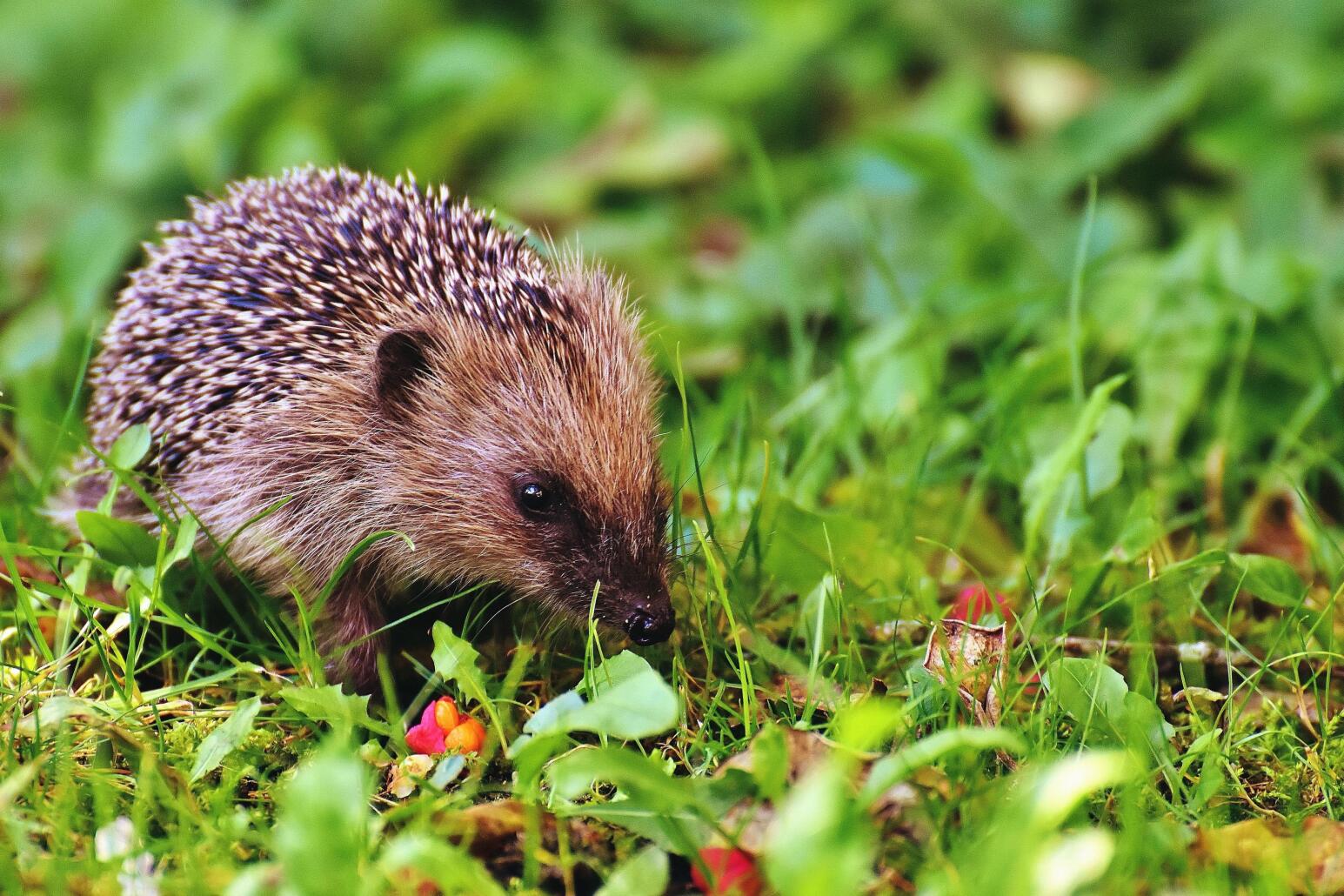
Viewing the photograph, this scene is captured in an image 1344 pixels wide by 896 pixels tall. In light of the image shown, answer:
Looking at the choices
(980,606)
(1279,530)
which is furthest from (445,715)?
(1279,530)

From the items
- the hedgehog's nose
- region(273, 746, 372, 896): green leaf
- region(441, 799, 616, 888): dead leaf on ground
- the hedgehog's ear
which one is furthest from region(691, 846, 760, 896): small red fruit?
the hedgehog's ear

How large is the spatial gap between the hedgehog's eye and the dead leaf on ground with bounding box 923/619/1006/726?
48.6 inches

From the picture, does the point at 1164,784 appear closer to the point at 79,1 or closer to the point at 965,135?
the point at 965,135

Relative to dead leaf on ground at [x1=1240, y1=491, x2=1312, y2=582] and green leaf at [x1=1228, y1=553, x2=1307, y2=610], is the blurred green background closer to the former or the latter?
dead leaf on ground at [x1=1240, y1=491, x2=1312, y2=582]

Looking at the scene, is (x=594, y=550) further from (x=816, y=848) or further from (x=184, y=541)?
(x=816, y=848)

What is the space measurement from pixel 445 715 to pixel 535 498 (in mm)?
779

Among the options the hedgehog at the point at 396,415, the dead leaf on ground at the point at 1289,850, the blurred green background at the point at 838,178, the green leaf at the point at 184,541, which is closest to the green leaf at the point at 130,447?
the hedgehog at the point at 396,415

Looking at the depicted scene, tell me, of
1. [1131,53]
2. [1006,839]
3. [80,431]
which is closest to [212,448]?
[80,431]

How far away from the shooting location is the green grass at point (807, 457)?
3.03m

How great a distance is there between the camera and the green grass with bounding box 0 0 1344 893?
119 inches

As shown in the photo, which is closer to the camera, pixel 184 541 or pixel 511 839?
pixel 511 839

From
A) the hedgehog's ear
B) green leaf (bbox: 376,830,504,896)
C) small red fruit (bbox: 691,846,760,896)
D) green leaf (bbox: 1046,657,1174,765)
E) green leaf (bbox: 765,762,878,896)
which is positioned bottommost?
green leaf (bbox: 1046,657,1174,765)

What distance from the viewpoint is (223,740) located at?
11.1 feet

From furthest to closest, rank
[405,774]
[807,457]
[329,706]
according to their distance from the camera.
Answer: [807,457] → [329,706] → [405,774]
